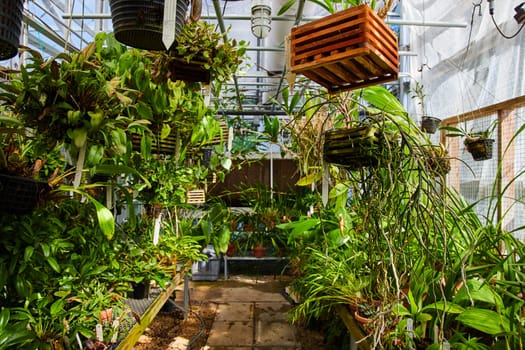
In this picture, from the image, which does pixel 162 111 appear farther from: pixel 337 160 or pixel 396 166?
pixel 396 166

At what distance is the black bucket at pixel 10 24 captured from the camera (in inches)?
33.3

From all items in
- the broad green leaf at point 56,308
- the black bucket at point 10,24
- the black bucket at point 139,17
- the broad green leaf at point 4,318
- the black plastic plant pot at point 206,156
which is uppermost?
the black bucket at point 139,17

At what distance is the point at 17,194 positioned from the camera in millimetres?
920

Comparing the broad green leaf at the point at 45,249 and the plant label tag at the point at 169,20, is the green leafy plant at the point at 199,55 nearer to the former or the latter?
the plant label tag at the point at 169,20

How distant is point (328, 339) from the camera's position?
232 cm

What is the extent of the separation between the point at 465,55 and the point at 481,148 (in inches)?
37.0

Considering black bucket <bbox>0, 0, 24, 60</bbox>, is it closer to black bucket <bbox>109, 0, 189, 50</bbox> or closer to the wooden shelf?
black bucket <bbox>109, 0, 189, 50</bbox>

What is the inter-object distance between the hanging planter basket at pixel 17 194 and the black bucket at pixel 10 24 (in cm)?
32

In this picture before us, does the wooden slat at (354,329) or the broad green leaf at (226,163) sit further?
the broad green leaf at (226,163)

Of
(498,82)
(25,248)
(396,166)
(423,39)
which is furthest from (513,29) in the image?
(25,248)

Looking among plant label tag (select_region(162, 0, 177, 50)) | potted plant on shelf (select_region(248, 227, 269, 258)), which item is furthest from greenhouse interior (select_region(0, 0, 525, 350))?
potted plant on shelf (select_region(248, 227, 269, 258))

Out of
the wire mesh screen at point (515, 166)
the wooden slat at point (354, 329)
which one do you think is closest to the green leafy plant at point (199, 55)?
the wooden slat at point (354, 329)

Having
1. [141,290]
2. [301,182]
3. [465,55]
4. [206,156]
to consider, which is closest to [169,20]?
[141,290]

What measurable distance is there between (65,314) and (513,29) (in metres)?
2.82
